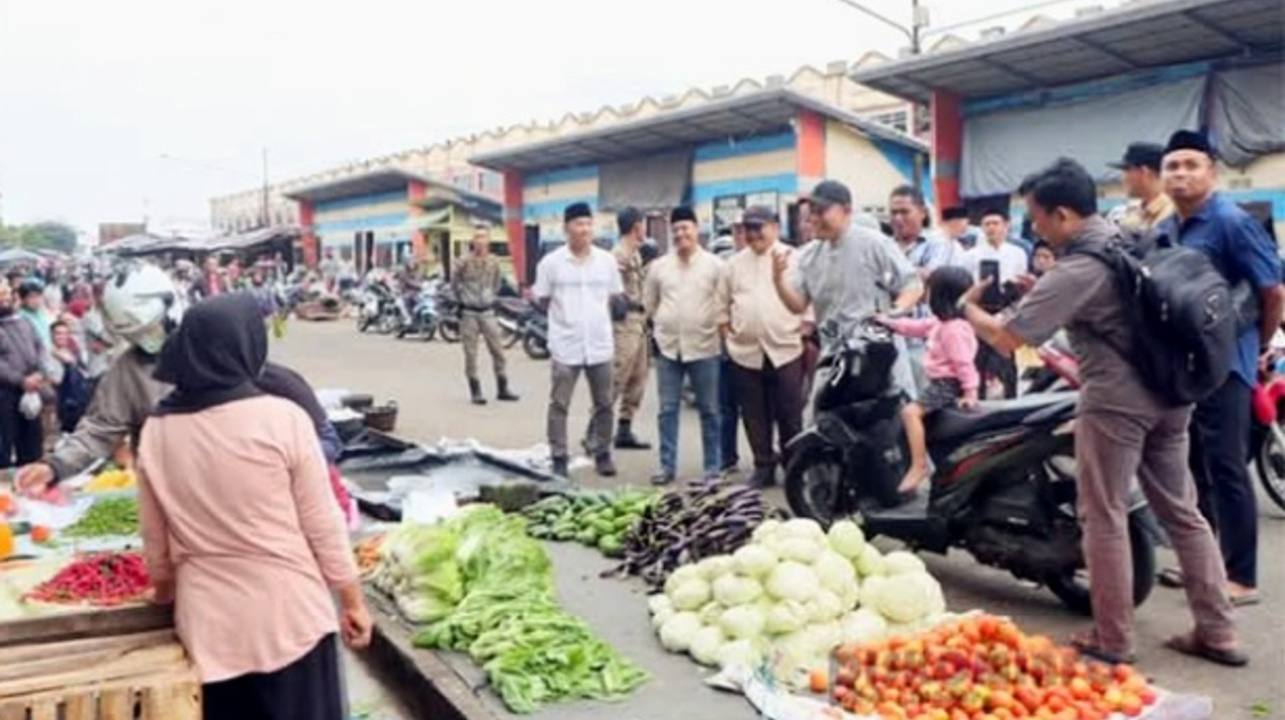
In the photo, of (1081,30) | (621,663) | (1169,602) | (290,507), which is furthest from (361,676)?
(1081,30)

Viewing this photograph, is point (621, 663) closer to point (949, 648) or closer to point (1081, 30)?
point (949, 648)

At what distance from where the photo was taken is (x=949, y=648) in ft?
12.8

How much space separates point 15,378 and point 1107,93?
12.8m

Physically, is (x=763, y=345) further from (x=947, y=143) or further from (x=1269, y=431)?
(x=947, y=143)

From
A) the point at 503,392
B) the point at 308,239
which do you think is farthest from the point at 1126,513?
the point at 308,239

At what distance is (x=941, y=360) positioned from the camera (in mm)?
5777

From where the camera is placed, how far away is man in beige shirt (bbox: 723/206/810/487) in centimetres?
743

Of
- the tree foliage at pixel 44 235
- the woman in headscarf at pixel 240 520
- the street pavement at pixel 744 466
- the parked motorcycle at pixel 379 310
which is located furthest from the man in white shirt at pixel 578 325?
the tree foliage at pixel 44 235

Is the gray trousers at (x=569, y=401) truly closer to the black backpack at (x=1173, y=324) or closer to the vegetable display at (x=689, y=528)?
the vegetable display at (x=689, y=528)

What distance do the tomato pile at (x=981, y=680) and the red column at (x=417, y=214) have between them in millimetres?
31354

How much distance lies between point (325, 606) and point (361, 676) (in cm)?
192

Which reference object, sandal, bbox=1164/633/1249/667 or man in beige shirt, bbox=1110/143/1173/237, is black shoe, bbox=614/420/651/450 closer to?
man in beige shirt, bbox=1110/143/1173/237

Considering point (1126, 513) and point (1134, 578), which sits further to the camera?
point (1134, 578)

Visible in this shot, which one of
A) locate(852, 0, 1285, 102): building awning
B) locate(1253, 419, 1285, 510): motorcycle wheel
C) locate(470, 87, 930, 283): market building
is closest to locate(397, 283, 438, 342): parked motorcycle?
locate(470, 87, 930, 283): market building
